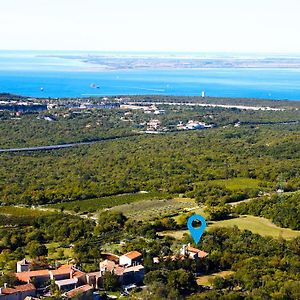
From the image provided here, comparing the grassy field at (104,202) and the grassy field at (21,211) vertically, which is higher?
the grassy field at (21,211)

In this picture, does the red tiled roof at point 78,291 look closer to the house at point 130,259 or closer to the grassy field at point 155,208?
the house at point 130,259

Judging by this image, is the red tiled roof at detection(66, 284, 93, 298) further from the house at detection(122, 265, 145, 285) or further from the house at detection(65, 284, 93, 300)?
the house at detection(122, 265, 145, 285)

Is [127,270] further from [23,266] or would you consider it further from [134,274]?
[23,266]

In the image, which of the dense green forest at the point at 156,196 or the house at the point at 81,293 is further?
the dense green forest at the point at 156,196

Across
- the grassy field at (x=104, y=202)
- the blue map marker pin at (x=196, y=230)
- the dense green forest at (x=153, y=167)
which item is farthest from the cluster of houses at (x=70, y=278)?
the dense green forest at (x=153, y=167)

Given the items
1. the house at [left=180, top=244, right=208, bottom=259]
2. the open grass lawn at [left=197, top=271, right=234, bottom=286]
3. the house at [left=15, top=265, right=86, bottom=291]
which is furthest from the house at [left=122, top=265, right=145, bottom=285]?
the house at [left=180, top=244, right=208, bottom=259]

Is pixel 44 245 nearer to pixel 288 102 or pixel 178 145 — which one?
pixel 178 145
